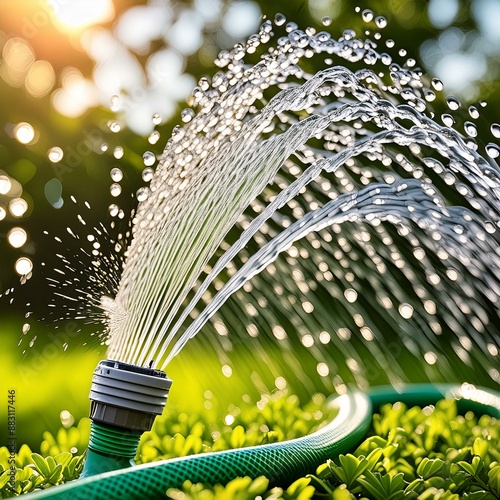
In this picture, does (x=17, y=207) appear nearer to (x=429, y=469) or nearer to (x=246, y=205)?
(x=246, y=205)

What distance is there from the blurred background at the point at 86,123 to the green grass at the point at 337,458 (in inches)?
49.0

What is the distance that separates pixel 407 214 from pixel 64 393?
234 centimetres

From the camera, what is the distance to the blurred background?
4570 mm

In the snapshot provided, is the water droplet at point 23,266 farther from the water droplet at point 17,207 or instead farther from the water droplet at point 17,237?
the water droplet at point 17,207

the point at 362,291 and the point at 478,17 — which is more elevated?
the point at 478,17

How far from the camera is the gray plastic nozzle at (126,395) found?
1.81 meters

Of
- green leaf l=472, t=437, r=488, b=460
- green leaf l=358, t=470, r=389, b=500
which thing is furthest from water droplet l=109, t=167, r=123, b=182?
green leaf l=358, t=470, r=389, b=500

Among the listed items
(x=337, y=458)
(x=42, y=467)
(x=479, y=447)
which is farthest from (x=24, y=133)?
(x=479, y=447)

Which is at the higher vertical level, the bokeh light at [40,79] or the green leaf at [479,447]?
the bokeh light at [40,79]

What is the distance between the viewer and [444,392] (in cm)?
357

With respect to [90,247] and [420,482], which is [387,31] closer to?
[90,247]

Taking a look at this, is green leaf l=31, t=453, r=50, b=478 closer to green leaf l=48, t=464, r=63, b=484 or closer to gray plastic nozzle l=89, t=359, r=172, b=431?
green leaf l=48, t=464, r=63, b=484

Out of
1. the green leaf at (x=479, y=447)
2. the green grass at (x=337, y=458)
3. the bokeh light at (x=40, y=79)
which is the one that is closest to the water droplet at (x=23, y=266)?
the bokeh light at (x=40, y=79)

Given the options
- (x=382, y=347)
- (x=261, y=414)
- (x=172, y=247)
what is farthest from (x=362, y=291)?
(x=172, y=247)
